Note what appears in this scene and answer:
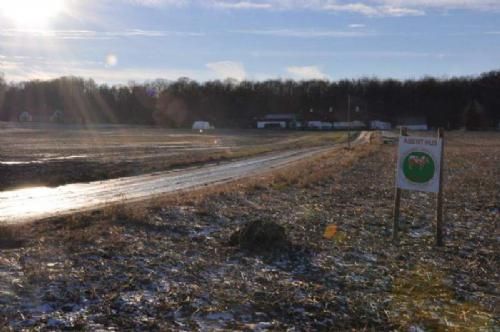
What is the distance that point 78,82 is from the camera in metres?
189

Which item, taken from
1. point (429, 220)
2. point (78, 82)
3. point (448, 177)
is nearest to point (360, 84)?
point (78, 82)

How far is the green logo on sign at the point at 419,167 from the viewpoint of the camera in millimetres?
11383

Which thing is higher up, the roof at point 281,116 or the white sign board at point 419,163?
the roof at point 281,116

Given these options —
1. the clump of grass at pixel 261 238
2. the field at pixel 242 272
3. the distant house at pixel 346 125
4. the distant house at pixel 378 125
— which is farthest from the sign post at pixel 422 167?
the distant house at pixel 378 125

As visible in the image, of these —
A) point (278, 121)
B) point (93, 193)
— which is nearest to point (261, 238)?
point (93, 193)

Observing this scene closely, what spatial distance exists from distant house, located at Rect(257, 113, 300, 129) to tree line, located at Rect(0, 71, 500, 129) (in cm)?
394

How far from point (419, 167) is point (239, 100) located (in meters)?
168

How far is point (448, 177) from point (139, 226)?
56.9 feet

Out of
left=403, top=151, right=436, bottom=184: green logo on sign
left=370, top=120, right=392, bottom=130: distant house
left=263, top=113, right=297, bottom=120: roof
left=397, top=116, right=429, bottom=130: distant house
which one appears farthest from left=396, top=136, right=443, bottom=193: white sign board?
left=263, top=113, right=297, bottom=120: roof

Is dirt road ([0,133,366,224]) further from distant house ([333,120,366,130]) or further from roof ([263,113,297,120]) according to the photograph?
roof ([263,113,297,120])

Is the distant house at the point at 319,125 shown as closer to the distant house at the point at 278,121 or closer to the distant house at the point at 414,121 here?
the distant house at the point at 278,121

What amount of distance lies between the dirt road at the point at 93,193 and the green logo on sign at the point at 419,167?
826 centimetres

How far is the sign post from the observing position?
11.2 m

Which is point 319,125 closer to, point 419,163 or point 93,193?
point 93,193
